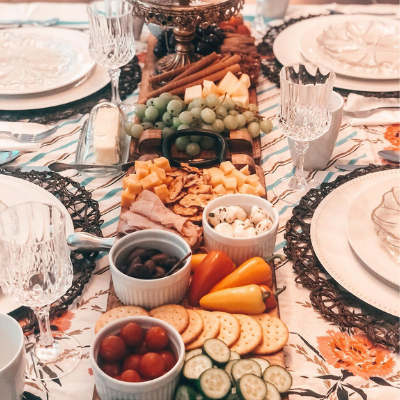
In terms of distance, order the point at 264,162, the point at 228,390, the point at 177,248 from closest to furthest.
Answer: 1. the point at 228,390
2. the point at 177,248
3. the point at 264,162

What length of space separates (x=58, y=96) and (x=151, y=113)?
0.31 m

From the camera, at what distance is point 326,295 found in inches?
39.6

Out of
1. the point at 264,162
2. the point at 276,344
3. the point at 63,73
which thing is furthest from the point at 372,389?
the point at 63,73

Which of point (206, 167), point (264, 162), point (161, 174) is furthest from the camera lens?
point (264, 162)

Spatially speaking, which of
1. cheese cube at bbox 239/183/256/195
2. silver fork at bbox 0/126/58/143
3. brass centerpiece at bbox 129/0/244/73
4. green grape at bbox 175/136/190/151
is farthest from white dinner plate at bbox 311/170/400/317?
silver fork at bbox 0/126/58/143

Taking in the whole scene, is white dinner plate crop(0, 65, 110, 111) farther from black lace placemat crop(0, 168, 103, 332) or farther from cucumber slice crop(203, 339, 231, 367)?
cucumber slice crop(203, 339, 231, 367)

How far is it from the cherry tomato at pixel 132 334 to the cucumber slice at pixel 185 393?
9 centimetres

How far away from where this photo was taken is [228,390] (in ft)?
2.47

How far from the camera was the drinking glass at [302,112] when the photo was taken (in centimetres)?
120

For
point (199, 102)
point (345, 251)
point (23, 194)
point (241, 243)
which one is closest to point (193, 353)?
point (241, 243)

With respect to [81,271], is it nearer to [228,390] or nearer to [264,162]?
[228,390]

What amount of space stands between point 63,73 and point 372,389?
3.85ft

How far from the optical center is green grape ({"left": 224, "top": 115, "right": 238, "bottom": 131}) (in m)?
1.38

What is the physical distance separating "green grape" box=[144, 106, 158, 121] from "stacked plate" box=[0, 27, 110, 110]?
243 mm
